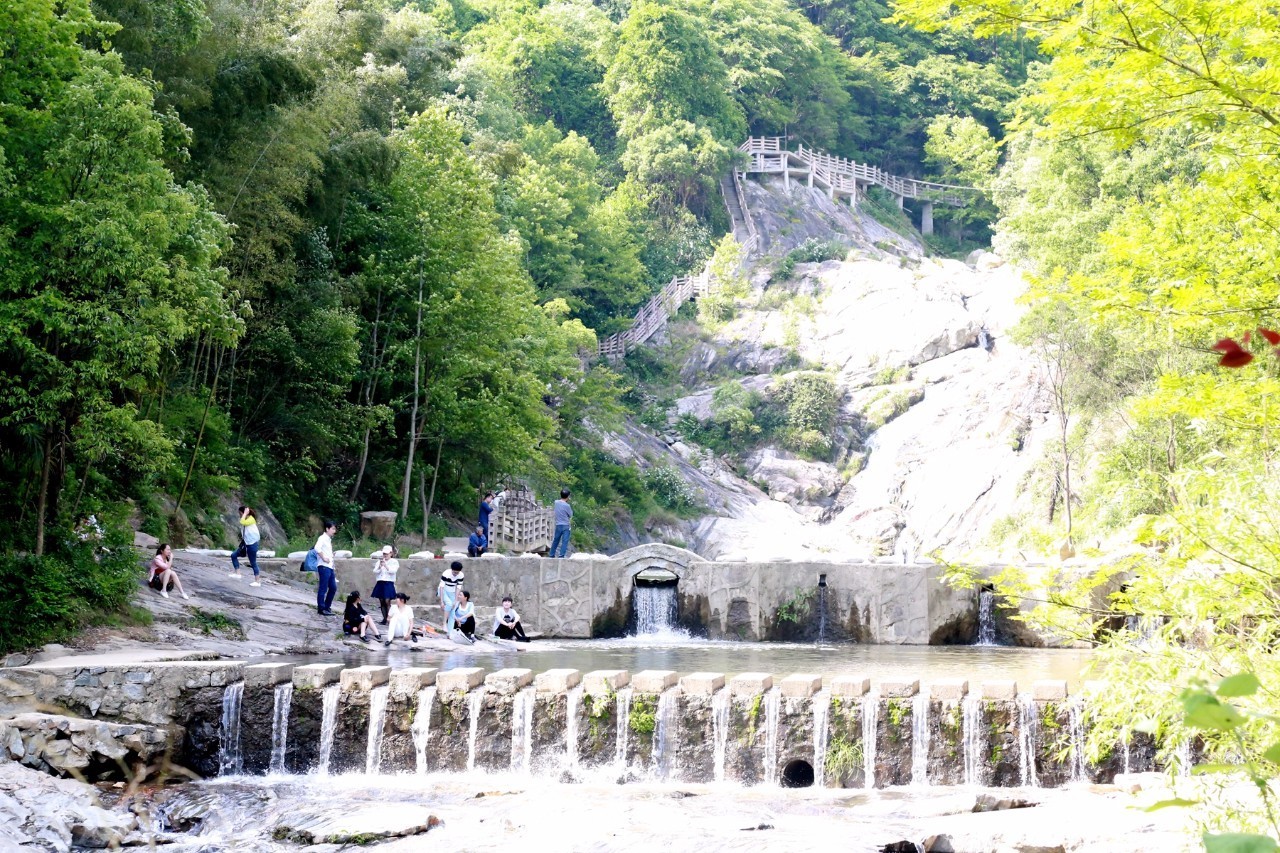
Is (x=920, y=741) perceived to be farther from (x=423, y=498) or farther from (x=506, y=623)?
(x=423, y=498)

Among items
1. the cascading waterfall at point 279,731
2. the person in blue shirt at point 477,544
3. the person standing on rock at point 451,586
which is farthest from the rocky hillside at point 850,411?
the cascading waterfall at point 279,731

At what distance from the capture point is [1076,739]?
12.4m

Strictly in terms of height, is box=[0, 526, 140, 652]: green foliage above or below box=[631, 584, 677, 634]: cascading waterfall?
above

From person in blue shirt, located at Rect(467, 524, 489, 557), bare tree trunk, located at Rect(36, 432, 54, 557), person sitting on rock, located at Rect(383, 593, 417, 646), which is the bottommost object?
person sitting on rock, located at Rect(383, 593, 417, 646)

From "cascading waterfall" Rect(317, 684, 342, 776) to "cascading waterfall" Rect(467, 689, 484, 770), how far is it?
1406 mm

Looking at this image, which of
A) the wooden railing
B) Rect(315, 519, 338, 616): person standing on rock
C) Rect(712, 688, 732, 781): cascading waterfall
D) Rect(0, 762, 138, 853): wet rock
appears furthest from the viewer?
the wooden railing

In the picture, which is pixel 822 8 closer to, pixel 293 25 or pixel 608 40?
pixel 608 40

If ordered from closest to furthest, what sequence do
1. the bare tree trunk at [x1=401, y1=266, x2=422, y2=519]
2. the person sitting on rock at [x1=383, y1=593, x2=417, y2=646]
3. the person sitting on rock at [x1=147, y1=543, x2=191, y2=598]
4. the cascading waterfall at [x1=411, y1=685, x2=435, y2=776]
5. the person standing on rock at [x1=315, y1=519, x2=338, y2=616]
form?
the cascading waterfall at [x1=411, y1=685, x2=435, y2=776], the person sitting on rock at [x1=147, y1=543, x2=191, y2=598], the person sitting on rock at [x1=383, y1=593, x2=417, y2=646], the person standing on rock at [x1=315, y1=519, x2=338, y2=616], the bare tree trunk at [x1=401, y1=266, x2=422, y2=519]

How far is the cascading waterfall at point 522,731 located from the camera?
42.4 feet

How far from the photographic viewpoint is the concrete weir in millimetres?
12500

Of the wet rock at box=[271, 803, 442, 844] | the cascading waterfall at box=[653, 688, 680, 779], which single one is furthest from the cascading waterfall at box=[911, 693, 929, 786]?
the wet rock at box=[271, 803, 442, 844]

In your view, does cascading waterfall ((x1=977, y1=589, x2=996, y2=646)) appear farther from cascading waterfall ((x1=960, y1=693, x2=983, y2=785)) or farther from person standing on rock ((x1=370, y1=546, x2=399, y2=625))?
cascading waterfall ((x1=960, y1=693, x2=983, y2=785))

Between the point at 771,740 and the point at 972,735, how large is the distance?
194cm

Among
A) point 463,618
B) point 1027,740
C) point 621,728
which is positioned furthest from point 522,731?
point 463,618
